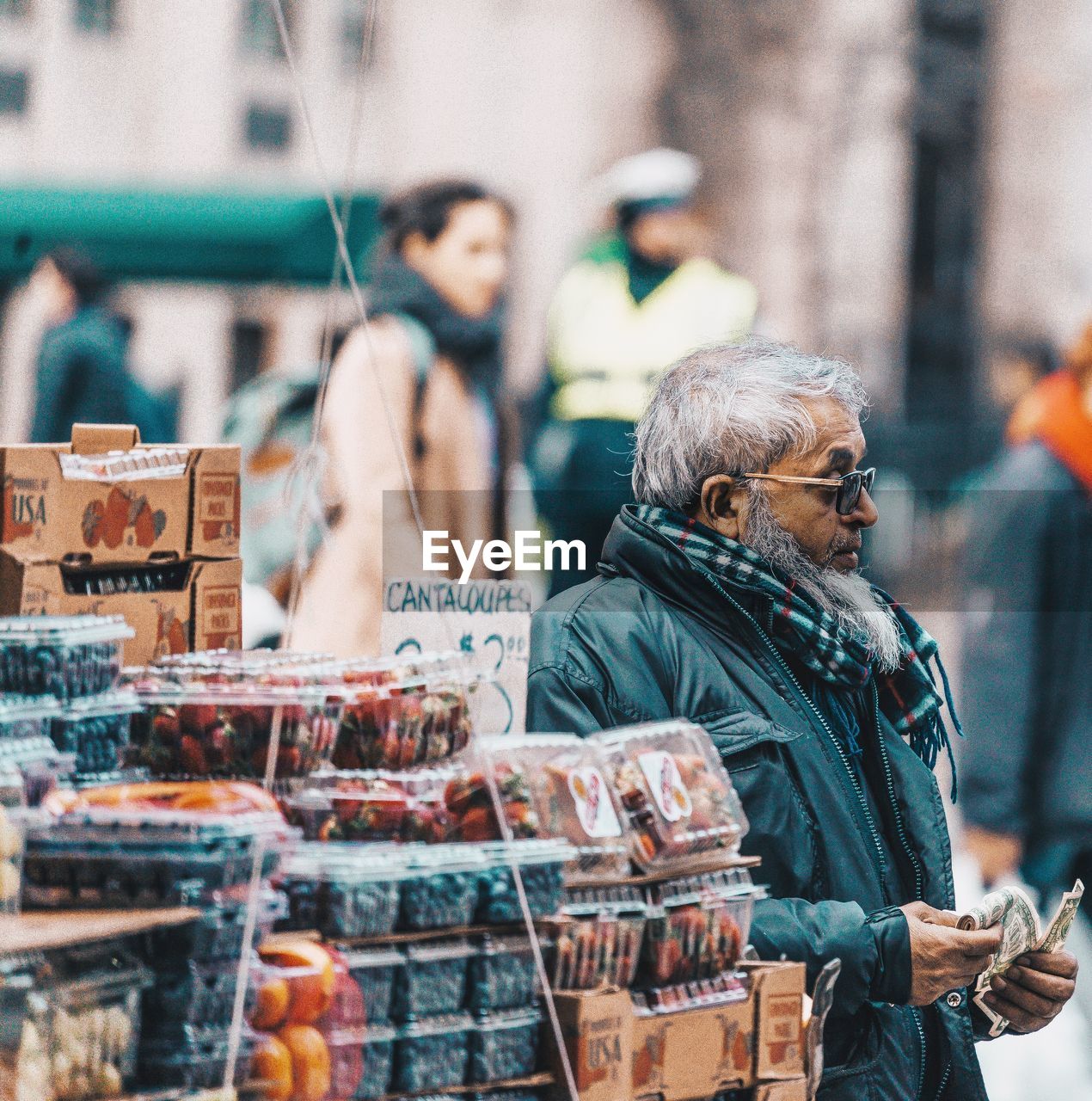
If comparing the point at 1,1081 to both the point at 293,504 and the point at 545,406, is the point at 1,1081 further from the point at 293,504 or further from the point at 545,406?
the point at 545,406

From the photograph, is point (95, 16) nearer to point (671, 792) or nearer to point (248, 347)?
point (248, 347)

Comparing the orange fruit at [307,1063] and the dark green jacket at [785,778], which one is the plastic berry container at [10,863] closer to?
the orange fruit at [307,1063]

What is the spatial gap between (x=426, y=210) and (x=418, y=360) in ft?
1.83

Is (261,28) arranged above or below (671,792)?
above

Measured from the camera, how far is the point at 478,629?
11.9 feet

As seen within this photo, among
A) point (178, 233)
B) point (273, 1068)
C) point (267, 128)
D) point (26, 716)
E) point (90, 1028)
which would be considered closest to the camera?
point (90, 1028)

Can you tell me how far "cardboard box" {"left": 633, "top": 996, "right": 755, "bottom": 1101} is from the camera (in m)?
2.58

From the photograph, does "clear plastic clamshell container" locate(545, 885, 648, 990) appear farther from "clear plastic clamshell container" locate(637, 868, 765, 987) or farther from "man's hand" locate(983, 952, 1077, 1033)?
"man's hand" locate(983, 952, 1077, 1033)

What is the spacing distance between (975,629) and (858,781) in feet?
12.6

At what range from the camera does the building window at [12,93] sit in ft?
34.8

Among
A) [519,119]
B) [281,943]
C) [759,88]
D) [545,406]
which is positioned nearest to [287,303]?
[519,119]

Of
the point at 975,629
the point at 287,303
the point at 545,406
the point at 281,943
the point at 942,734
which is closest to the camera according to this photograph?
the point at 281,943

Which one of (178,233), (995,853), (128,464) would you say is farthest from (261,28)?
(128,464)

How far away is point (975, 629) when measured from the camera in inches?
276
